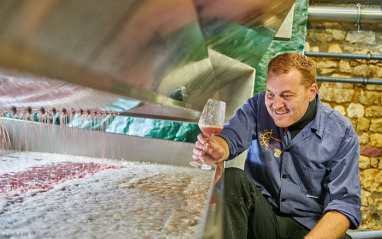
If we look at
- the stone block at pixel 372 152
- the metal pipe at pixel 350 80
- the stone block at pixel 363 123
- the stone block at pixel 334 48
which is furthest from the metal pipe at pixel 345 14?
the stone block at pixel 372 152

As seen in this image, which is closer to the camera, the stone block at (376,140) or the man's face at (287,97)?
the man's face at (287,97)

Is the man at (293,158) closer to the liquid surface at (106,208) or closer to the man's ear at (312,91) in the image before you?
the man's ear at (312,91)

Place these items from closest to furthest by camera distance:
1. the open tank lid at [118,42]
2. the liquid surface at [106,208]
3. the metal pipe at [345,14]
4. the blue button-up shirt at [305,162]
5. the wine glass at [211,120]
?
1. the open tank lid at [118,42]
2. the liquid surface at [106,208]
3. the wine glass at [211,120]
4. the blue button-up shirt at [305,162]
5. the metal pipe at [345,14]

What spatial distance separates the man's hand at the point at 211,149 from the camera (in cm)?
171

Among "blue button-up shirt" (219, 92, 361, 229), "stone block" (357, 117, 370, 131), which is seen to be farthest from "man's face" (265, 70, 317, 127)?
"stone block" (357, 117, 370, 131)

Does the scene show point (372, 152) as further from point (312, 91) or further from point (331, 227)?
point (331, 227)

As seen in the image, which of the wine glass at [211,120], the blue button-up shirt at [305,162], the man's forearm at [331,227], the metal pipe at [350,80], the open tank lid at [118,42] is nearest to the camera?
the open tank lid at [118,42]

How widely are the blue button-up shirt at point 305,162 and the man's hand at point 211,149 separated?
7 cm

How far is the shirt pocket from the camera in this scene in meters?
1.85

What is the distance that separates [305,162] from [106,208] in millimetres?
1132

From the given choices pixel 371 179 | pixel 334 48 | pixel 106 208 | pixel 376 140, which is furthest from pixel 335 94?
pixel 106 208

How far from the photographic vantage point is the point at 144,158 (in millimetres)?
3170

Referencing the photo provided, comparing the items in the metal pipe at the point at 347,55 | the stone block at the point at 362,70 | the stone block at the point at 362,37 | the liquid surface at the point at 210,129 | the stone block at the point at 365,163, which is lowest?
the stone block at the point at 365,163

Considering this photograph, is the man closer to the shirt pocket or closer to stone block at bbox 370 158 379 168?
the shirt pocket
